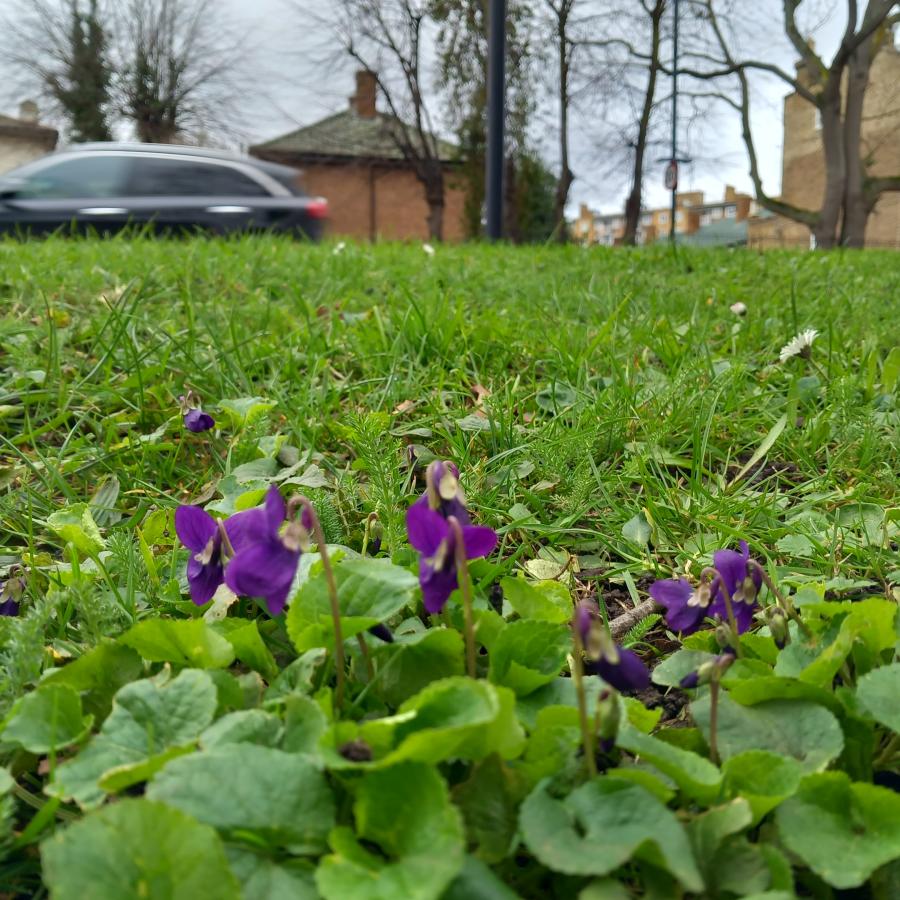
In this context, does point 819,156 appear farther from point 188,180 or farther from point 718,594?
point 718,594

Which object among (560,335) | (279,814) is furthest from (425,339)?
(279,814)

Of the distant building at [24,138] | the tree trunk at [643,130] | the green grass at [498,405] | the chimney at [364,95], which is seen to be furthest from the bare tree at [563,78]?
the distant building at [24,138]

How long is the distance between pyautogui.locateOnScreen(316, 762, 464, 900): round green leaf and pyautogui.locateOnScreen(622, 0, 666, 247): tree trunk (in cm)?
1855

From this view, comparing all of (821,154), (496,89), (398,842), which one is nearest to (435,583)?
(398,842)

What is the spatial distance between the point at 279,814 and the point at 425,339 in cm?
193

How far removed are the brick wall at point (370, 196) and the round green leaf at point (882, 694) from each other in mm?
34351

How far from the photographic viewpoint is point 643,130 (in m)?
20.5

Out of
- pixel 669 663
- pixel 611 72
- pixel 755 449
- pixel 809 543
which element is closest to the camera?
pixel 669 663

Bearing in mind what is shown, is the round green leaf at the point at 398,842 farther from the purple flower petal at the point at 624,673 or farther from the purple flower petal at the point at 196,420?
the purple flower petal at the point at 196,420

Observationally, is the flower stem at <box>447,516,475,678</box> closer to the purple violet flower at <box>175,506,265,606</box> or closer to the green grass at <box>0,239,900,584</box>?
the purple violet flower at <box>175,506,265,606</box>

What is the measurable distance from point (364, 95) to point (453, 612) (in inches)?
1410

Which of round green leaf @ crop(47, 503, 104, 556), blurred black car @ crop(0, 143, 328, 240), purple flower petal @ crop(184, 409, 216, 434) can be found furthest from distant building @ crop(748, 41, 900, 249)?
round green leaf @ crop(47, 503, 104, 556)

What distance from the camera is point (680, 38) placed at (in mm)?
19203

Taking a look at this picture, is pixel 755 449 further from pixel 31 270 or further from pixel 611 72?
pixel 611 72
